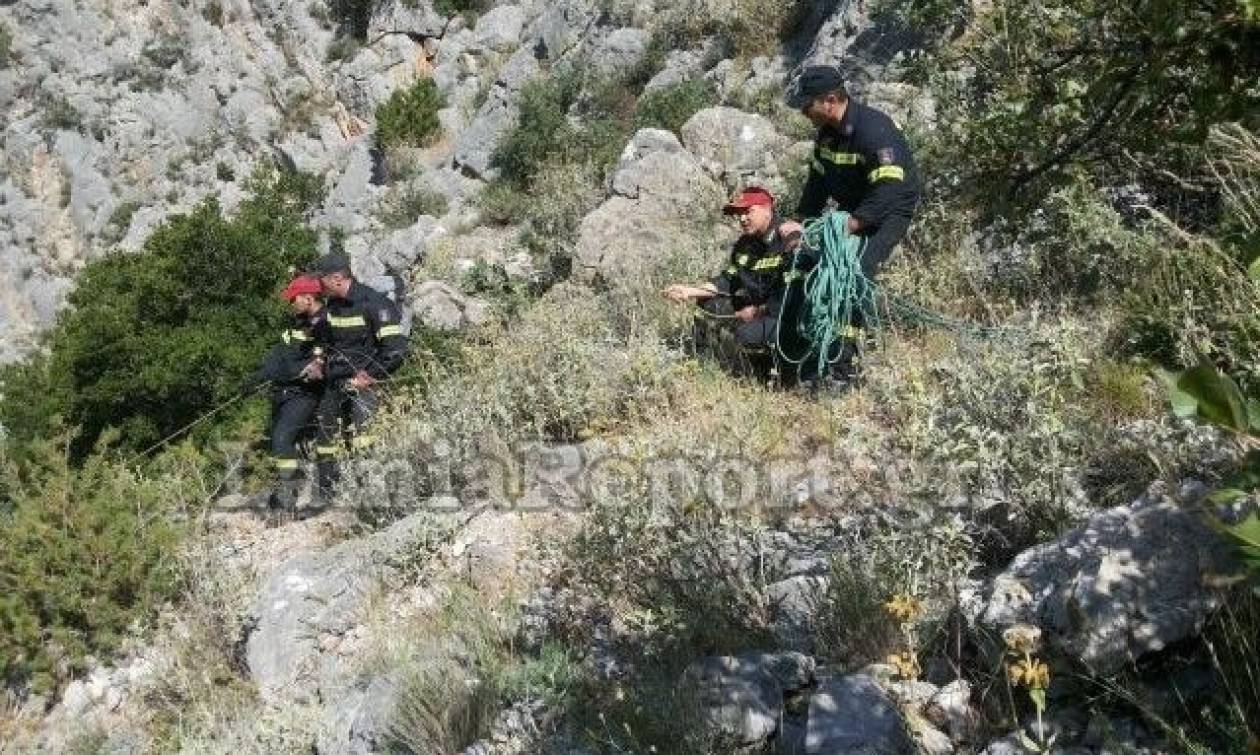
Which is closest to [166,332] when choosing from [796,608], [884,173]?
[884,173]

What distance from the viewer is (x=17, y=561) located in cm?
481

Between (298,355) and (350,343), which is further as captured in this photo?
(298,355)

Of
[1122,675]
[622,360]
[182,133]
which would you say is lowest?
[182,133]

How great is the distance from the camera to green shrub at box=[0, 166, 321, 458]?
986cm

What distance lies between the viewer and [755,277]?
549 centimetres

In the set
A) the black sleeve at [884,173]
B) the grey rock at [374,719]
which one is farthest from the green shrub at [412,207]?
the grey rock at [374,719]

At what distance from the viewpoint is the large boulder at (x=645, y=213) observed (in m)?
8.23

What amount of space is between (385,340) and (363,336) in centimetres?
17

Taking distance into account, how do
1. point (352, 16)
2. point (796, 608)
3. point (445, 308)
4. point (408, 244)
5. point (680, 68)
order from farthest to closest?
1. point (352, 16)
2. point (680, 68)
3. point (408, 244)
4. point (445, 308)
5. point (796, 608)

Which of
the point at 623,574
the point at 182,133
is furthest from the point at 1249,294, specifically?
the point at 182,133

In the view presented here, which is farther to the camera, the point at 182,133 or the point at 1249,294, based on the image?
the point at 182,133

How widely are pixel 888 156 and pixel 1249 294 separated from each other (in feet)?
6.96

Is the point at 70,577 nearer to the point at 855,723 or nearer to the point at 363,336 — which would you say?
the point at 363,336

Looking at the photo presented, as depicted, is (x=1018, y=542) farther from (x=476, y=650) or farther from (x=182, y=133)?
(x=182, y=133)
